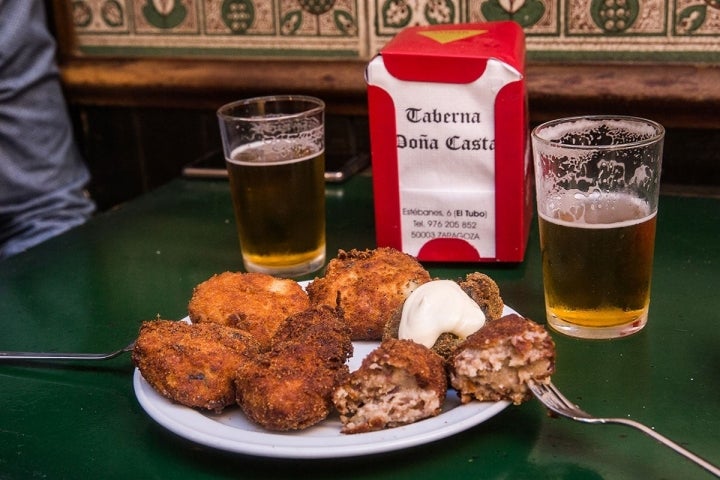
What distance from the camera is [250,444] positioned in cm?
75

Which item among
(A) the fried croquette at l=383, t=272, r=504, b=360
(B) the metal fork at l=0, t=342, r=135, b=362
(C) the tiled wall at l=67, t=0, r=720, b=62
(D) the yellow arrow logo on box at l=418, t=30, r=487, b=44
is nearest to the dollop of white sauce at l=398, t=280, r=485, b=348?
(A) the fried croquette at l=383, t=272, r=504, b=360

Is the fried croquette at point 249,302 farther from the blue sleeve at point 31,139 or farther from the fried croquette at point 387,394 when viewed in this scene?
the blue sleeve at point 31,139

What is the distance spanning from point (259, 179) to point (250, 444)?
1.76ft

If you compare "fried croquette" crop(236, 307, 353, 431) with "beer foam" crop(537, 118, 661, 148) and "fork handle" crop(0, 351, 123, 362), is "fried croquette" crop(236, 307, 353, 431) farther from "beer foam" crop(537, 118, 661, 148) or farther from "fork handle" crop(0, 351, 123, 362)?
"beer foam" crop(537, 118, 661, 148)

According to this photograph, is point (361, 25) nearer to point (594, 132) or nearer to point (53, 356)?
point (594, 132)

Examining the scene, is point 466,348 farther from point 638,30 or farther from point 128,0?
point 128,0

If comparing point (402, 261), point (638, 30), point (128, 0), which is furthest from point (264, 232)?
point (128, 0)

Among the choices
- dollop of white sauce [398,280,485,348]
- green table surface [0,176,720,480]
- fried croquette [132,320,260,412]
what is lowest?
green table surface [0,176,720,480]

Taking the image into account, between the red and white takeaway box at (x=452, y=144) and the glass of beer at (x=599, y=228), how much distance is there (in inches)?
5.9

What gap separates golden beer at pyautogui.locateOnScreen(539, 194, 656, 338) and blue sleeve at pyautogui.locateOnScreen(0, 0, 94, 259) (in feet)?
3.91

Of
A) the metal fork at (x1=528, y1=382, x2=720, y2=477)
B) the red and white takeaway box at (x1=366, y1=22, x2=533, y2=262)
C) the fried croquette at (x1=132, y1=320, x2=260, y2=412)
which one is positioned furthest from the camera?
the red and white takeaway box at (x1=366, y1=22, x2=533, y2=262)

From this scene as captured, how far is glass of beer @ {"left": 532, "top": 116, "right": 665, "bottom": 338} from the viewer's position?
38.5 inches

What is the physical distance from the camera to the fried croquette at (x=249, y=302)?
98 cm

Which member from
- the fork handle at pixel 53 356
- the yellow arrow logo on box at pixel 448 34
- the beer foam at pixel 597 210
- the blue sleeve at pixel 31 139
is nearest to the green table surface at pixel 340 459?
the fork handle at pixel 53 356
